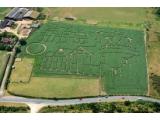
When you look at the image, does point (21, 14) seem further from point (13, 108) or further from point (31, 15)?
point (13, 108)

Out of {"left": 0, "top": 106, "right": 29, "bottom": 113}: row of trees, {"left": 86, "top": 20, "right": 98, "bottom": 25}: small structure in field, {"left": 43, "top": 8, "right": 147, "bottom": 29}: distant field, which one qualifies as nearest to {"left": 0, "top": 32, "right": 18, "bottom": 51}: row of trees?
{"left": 43, "top": 8, "right": 147, "bottom": 29}: distant field

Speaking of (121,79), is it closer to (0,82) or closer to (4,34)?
(0,82)

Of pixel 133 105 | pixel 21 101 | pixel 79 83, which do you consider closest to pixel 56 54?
pixel 79 83

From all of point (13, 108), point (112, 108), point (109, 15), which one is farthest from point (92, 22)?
point (13, 108)

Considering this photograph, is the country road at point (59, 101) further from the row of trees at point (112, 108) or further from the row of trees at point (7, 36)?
the row of trees at point (7, 36)

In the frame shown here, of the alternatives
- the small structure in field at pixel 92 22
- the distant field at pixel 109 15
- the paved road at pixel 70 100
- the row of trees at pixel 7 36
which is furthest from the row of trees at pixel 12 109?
the small structure in field at pixel 92 22

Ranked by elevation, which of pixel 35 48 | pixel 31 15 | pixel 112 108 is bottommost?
pixel 112 108
